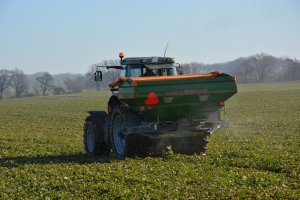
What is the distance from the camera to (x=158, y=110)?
12508 mm

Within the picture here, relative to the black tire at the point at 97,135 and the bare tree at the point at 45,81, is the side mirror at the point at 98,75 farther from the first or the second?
the bare tree at the point at 45,81

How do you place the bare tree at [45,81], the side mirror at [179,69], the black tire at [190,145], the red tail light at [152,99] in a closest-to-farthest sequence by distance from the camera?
the red tail light at [152,99]
the black tire at [190,145]
the side mirror at [179,69]
the bare tree at [45,81]

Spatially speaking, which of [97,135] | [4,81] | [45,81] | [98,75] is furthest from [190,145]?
[4,81]

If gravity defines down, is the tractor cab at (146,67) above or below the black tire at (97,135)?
above

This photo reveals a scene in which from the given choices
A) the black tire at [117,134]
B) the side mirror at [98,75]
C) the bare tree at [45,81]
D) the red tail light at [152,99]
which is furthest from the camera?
the bare tree at [45,81]

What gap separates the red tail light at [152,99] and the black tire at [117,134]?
1.36m

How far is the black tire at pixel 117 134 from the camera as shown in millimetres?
13289

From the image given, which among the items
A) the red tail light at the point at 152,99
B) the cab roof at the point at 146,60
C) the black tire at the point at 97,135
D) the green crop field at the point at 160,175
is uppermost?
the cab roof at the point at 146,60

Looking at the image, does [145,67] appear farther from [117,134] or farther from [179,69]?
[117,134]

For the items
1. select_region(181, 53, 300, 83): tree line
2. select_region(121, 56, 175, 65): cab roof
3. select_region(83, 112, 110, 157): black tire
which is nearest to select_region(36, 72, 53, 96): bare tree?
select_region(181, 53, 300, 83): tree line

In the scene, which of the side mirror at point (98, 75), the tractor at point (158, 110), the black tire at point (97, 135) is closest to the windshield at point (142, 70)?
the tractor at point (158, 110)

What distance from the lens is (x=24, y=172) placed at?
1130 cm

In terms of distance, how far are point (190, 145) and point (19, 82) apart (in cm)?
15020

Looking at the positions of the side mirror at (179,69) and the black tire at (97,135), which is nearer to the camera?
the black tire at (97,135)
